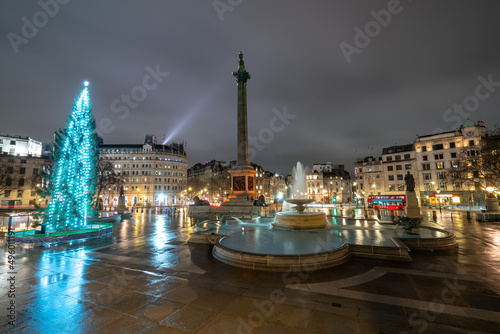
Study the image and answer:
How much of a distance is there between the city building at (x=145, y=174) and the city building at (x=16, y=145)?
21.0 m

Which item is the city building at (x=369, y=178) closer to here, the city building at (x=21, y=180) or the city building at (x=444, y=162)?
the city building at (x=444, y=162)

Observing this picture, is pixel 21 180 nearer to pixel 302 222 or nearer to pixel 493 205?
pixel 302 222

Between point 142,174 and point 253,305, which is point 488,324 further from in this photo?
point 142,174

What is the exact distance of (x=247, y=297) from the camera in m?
5.68

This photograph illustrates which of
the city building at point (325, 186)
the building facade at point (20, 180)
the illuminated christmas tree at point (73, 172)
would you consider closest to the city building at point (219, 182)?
the city building at point (325, 186)

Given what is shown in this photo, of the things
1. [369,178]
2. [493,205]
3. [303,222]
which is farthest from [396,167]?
[303,222]

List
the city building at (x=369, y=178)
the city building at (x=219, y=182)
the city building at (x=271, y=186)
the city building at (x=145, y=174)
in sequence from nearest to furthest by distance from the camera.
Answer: the city building at (x=369, y=178) < the city building at (x=145, y=174) < the city building at (x=219, y=182) < the city building at (x=271, y=186)

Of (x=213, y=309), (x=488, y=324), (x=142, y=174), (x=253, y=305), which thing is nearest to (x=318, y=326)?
(x=253, y=305)

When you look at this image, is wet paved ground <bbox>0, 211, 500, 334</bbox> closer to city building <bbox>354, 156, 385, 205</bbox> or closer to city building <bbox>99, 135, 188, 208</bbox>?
city building <bbox>354, 156, 385, 205</bbox>

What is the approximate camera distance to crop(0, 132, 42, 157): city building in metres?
69.9

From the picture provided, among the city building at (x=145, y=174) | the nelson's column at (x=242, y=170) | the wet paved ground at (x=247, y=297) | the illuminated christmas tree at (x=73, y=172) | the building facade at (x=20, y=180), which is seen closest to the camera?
the wet paved ground at (x=247, y=297)

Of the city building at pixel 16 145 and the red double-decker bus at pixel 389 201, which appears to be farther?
the city building at pixel 16 145

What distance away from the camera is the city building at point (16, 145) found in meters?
69.9

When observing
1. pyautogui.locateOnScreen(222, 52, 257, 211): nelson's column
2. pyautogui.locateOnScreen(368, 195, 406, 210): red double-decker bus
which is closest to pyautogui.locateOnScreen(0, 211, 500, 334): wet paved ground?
pyautogui.locateOnScreen(222, 52, 257, 211): nelson's column
